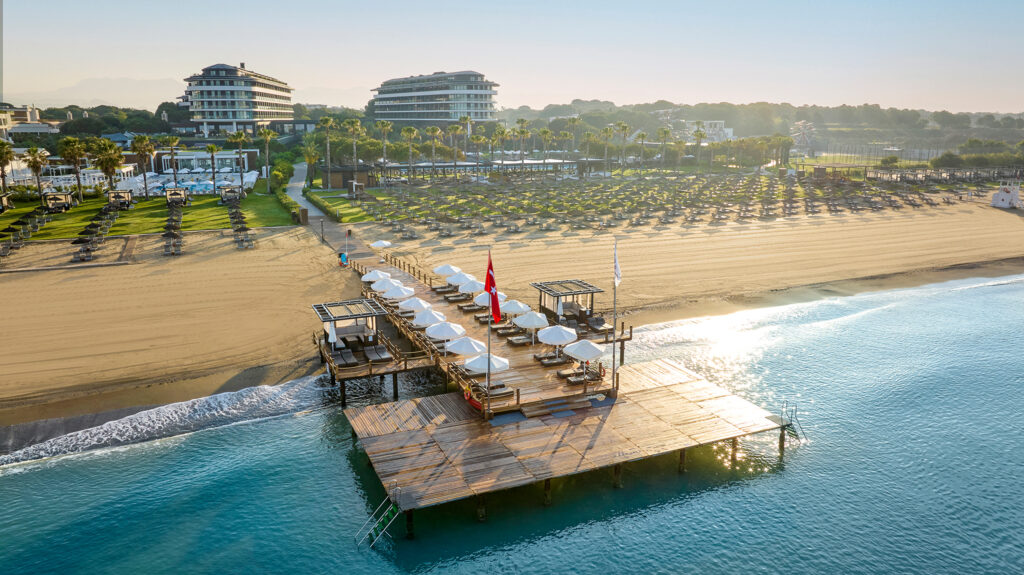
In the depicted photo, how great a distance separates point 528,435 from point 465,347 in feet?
20.0

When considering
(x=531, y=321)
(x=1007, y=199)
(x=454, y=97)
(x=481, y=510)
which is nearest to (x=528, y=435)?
(x=481, y=510)

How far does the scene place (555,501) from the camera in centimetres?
2345

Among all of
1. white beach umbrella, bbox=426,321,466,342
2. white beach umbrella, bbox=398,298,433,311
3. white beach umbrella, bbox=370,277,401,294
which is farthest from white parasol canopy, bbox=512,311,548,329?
white beach umbrella, bbox=370,277,401,294

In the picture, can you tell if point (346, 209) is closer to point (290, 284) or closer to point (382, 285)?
point (290, 284)

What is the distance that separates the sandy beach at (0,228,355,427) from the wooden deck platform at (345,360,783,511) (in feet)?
30.6

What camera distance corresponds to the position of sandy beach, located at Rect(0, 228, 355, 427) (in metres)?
29.9

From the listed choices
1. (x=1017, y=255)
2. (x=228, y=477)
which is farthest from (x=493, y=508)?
(x=1017, y=255)

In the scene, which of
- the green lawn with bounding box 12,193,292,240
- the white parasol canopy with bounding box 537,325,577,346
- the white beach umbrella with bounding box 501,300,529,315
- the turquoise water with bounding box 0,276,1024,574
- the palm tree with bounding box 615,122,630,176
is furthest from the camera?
the palm tree with bounding box 615,122,630,176

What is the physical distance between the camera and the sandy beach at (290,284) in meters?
31.4

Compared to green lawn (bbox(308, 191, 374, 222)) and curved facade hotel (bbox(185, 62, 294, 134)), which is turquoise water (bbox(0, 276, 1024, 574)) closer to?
green lawn (bbox(308, 191, 374, 222))

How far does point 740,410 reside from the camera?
2802 cm

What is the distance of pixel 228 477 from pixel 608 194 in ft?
255

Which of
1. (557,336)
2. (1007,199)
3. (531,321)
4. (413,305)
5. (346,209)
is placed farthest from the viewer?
(1007,199)

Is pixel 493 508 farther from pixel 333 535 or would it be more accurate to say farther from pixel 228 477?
pixel 228 477
